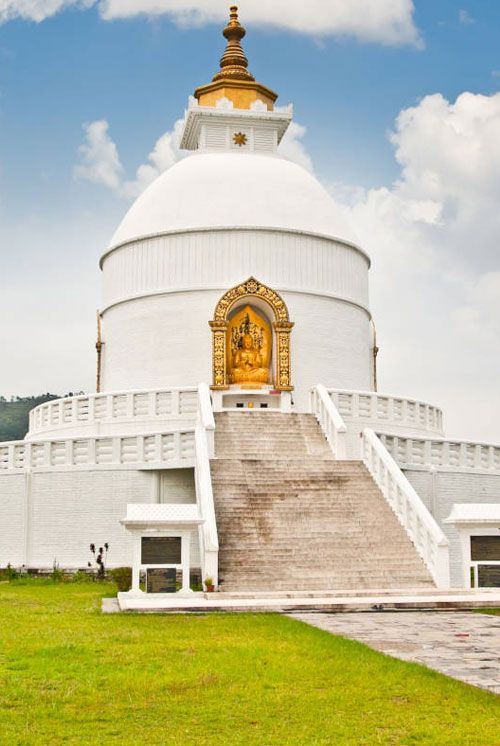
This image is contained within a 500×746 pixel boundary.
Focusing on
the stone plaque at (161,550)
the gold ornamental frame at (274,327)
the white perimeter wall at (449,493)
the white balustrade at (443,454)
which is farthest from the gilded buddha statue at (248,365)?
the stone plaque at (161,550)

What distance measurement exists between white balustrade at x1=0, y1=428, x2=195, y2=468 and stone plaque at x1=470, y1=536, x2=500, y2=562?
6220mm

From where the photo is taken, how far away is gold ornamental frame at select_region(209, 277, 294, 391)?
2548 cm

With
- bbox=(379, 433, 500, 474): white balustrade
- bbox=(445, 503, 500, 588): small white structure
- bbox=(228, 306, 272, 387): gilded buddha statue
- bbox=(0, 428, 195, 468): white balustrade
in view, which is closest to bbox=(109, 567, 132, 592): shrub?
bbox=(0, 428, 195, 468): white balustrade

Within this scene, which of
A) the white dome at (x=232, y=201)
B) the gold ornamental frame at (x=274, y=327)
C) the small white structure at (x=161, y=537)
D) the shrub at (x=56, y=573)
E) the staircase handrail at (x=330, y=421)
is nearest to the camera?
the small white structure at (x=161, y=537)

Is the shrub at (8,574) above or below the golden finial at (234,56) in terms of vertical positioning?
below

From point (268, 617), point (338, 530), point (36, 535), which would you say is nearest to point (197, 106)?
point (36, 535)

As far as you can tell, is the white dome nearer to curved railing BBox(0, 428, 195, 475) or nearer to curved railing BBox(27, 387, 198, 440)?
curved railing BBox(27, 387, 198, 440)

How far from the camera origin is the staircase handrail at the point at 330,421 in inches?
799

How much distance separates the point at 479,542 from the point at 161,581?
5253 mm

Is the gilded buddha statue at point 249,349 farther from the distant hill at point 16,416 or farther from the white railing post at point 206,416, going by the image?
the distant hill at point 16,416

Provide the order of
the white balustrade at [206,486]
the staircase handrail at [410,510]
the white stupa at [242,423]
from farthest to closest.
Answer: the white stupa at [242,423], the staircase handrail at [410,510], the white balustrade at [206,486]

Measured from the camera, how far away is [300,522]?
17.2m

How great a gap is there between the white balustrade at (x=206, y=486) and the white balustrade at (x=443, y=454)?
361 centimetres

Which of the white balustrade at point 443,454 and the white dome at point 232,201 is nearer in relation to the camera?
the white balustrade at point 443,454
